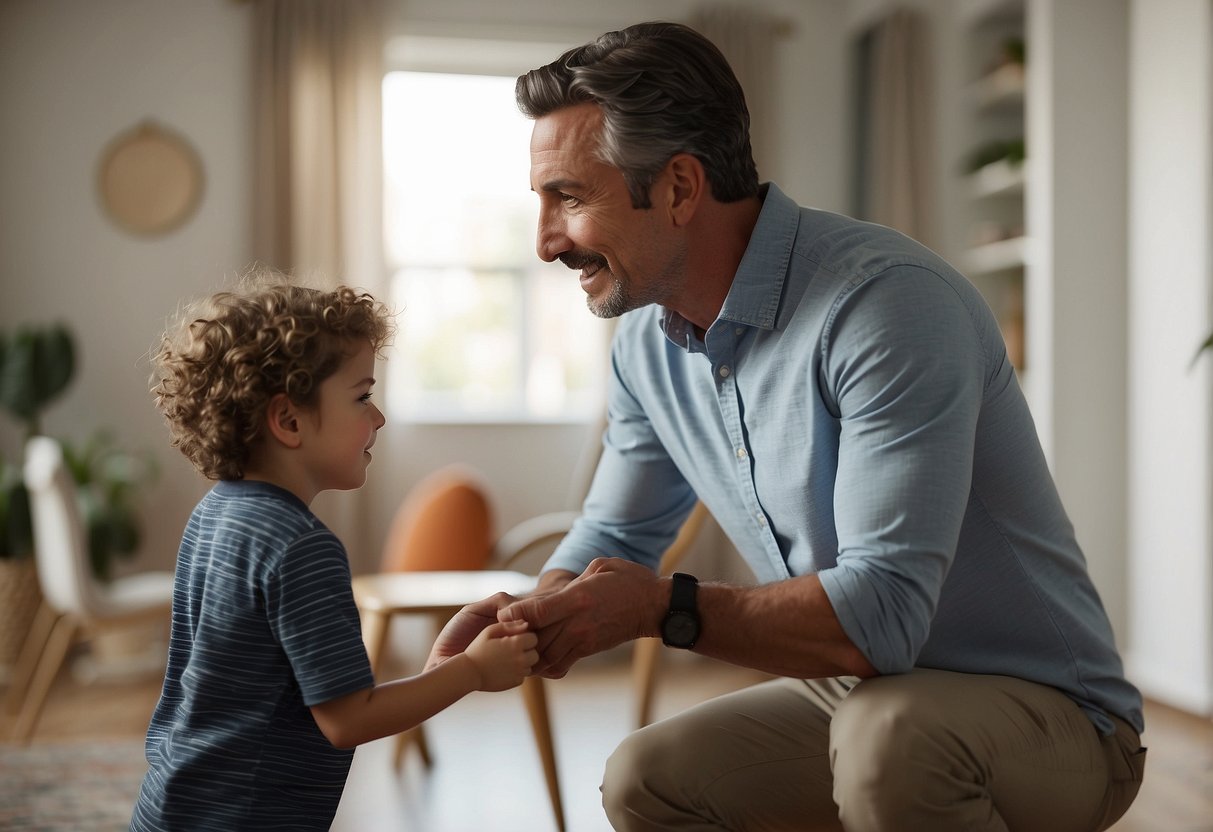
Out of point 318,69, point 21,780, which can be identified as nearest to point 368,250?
point 318,69

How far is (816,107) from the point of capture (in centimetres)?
521

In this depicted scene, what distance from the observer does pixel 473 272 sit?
202 inches

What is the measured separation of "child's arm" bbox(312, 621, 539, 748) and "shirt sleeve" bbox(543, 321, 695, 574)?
43 centimetres

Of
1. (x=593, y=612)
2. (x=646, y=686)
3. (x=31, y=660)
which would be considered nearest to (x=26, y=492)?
(x=31, y=660)

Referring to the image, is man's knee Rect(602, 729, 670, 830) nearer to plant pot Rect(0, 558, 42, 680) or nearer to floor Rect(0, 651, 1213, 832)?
floor Rect(0, 651, 1213, 832)

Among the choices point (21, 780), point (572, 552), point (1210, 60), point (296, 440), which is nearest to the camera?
point (296, 440)

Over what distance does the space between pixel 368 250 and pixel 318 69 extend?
2.52 feet

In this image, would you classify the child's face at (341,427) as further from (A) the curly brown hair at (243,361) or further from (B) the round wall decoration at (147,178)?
(B) the round wall decoration at (147,178)

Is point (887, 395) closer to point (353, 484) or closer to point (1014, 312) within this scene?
point (353, 484)

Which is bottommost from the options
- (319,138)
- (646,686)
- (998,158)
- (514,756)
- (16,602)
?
(514,756)

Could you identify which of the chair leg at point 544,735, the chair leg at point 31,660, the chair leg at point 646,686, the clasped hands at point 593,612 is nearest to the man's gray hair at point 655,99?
the clasped hands at point 593,612

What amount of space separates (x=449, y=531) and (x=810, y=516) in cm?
225

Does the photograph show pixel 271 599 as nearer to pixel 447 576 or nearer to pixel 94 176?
pixel 447 576

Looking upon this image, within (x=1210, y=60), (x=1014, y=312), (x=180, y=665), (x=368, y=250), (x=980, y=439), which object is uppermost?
(x=1210, y=60)
